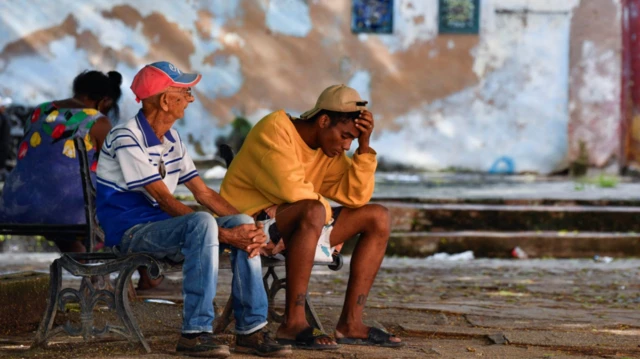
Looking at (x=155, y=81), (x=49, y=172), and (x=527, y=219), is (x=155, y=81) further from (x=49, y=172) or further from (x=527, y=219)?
(x=527, y=219)

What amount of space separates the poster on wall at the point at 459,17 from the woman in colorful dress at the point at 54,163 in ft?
24.3

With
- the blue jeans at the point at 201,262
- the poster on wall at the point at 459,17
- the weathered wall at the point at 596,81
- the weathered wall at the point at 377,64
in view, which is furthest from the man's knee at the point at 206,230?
the weathered wall at the point at 596,81

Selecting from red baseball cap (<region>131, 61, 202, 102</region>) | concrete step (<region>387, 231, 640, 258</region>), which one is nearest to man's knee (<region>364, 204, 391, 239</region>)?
red baseball cap (<region>131, 61, 202, 102</region>)

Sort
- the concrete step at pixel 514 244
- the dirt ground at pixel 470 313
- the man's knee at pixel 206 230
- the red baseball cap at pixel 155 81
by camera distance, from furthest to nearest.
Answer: the concrete step at pixel 514 244 < the dirt ground at pixel 470 313 < the red baseball cap at pixel 155 81 < the man's knee at pixel 206 230

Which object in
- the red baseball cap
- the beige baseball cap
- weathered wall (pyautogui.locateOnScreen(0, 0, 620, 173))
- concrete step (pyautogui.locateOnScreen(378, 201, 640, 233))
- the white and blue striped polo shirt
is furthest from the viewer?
weathered wall (pyautogui.locateOnScreen(0, 0, 620, 173))

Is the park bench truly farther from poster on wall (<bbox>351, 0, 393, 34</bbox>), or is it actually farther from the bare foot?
poster on wall (<bbox>351, 0, 393, 34</bbox>)

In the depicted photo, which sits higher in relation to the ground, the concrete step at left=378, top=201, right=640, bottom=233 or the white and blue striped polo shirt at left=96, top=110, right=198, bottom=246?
the white and blue striped polo shirt at left=96, top=110, right=198, bottom=246

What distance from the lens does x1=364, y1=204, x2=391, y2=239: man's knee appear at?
485 centimetres

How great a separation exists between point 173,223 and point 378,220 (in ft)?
3.23

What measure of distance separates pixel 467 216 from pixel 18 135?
18.9 ft

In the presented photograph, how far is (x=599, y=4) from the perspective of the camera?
12.9 meters

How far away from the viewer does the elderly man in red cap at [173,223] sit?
430 centimetres

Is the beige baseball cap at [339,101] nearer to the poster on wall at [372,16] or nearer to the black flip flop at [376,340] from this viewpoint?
the black flip flop at [376,340]

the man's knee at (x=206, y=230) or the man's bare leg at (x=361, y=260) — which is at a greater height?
the man's knee at (x=206, y=230)
